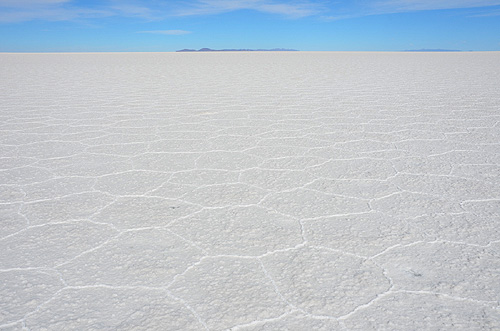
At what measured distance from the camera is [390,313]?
1.04 meters

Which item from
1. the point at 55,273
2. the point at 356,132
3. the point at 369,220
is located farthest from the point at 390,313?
the point at 356,132

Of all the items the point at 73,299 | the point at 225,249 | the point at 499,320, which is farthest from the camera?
the point at 225,249

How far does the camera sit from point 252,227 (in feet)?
5.06

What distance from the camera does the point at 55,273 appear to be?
1.23 m

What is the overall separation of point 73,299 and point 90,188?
3.12ft

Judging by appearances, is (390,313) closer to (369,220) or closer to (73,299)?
(369,220)

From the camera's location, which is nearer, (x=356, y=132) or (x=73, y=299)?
(x=73, y=299)

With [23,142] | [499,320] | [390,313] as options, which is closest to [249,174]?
[390,313]

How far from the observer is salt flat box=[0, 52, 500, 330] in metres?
1.07

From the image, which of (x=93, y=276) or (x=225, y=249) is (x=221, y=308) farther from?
(x=93, y=276)

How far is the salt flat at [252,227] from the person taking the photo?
3.50 ft

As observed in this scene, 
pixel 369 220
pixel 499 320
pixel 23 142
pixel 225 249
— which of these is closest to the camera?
pixel 499 320

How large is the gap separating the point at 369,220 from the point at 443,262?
0.36 meters

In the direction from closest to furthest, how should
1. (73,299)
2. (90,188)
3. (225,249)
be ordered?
1. (73,299)
2. (225,249)
3. (90,188)
